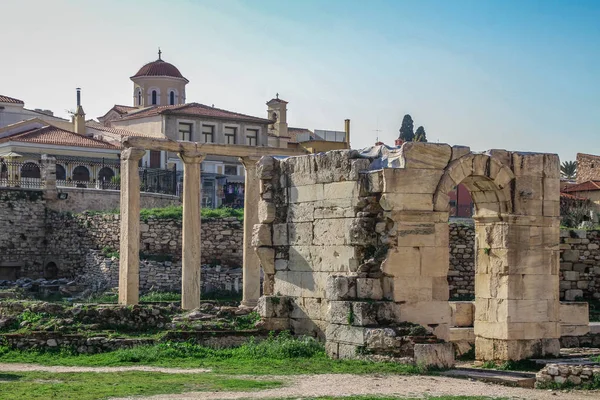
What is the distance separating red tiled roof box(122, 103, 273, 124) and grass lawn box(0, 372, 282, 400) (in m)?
44.9

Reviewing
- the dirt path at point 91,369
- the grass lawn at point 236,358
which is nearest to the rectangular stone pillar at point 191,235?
the grass lawn at point 236,358

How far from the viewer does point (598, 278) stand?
3244 cm

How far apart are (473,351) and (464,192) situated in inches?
1572

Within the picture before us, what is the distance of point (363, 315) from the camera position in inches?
724

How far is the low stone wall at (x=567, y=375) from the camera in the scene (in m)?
16.3

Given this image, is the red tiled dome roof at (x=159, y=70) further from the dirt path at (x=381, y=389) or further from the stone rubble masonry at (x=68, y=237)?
the dirt path at (x=381, y=389)

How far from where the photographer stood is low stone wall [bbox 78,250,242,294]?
124ft

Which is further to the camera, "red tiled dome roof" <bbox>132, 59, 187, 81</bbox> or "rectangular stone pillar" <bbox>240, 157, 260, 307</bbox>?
"red tiled dome roof" <bbox>132, 59, 187, 81</bbox>

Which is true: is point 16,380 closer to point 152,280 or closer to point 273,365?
point 273,365

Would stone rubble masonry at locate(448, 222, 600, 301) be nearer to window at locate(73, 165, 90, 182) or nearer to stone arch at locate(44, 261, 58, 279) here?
stone arch at locate(44, 261, 58, 279)

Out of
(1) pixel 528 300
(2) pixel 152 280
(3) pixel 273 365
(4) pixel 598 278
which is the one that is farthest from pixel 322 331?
(2) pixel 152 280

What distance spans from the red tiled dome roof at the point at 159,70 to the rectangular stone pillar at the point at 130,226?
151ft

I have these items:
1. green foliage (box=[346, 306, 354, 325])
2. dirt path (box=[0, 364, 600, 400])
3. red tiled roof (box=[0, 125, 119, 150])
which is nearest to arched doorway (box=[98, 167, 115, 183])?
red tiled roof (box=[0, 125, 119, 150])

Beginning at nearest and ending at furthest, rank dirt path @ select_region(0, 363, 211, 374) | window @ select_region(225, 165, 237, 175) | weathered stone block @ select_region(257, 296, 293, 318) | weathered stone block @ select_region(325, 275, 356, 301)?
dirt path @ select_region(0, 363, 211, 374) < weathered stone block @ select_region(325, 275, 356, 301) < weathered stone block @ select_region(257, 296, 293, 318) < window @ select_region(225, 165, 237, 175)
